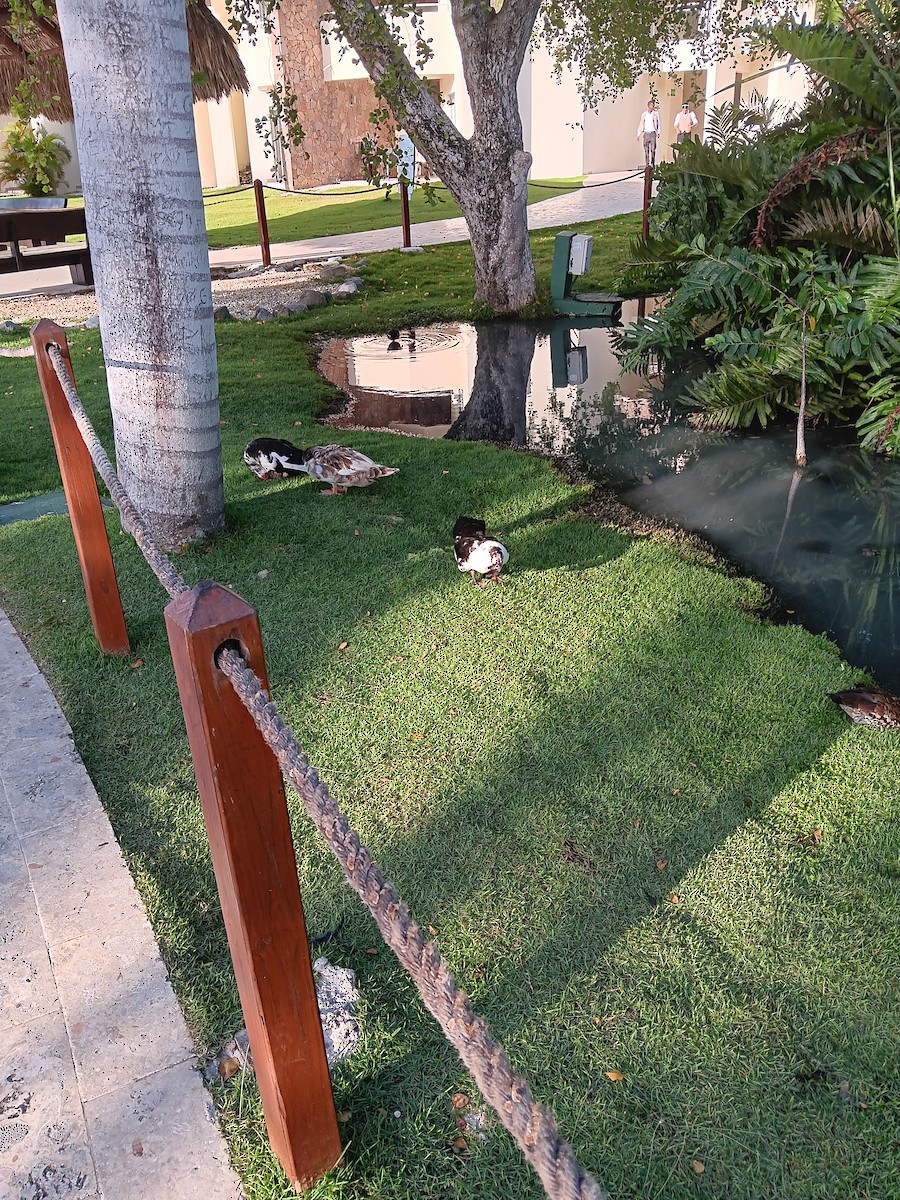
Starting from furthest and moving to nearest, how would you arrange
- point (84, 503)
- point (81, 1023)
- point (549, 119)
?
point (549, 119)
point (84, 503)
point (81, 1023)

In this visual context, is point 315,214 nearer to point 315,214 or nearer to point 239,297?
point 315,214

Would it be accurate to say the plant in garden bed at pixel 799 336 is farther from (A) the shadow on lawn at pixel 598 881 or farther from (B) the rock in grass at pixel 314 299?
(B) the rock in grass at pixel 314 299

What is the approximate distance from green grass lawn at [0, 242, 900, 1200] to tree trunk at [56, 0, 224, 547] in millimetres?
485

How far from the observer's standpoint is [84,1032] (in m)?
2.36

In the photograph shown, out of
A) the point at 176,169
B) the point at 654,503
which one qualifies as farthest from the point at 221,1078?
the point at 654,503

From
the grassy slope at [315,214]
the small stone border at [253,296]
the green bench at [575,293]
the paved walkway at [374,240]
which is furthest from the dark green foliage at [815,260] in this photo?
the grassy slope at [315,214]

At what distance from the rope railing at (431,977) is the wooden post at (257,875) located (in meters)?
0.05

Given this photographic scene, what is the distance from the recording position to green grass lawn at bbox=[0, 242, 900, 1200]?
2148 millimetres

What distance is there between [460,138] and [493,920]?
9.41 metres

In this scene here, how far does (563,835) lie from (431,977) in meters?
1.75

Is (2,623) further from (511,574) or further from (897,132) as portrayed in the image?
(897,132)

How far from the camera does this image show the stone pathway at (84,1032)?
204cm

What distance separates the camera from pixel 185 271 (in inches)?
180

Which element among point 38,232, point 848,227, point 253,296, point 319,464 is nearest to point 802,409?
point 848,227
